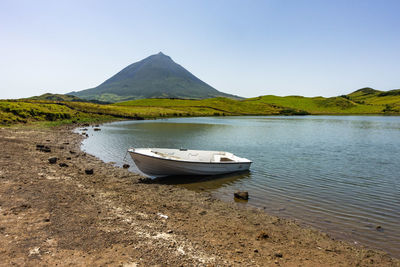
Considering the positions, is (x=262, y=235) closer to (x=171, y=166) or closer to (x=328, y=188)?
(x=328, y=188)

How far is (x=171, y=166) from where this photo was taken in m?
19.0

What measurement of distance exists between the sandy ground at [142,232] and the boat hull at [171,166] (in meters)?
3.13

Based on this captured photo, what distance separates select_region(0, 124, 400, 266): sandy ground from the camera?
812 centimetres

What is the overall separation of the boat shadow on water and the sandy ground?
2.21 metres

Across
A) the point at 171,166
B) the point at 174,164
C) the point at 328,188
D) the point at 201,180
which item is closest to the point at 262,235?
the point at 201,180

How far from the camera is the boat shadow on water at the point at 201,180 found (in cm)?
1809

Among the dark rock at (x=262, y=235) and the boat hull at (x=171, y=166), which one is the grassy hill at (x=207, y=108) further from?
the dark rock at (x=262, y=235)

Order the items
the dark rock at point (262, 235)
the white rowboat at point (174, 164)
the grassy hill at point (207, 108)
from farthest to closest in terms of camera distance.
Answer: the grassy hill at point (207, 108)
the white rowboat at point (174, 164)
the dark rock at point (262, 235)

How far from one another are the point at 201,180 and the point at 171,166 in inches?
105

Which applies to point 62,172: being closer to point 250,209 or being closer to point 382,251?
point 250,209

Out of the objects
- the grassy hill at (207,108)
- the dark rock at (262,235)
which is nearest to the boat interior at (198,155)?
the dark rock at (262,235)

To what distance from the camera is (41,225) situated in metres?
9.83

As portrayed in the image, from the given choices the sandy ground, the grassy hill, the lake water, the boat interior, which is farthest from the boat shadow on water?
the grassy hill

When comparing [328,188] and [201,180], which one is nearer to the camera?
[328,188]
